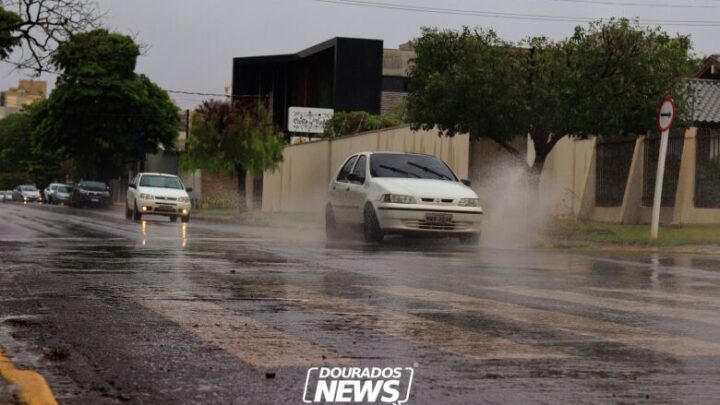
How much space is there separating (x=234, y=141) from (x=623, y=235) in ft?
89.9

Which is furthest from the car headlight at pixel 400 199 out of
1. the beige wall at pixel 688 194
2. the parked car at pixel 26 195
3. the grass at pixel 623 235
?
the parked car at pixel 26 195

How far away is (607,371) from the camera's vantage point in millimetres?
6348

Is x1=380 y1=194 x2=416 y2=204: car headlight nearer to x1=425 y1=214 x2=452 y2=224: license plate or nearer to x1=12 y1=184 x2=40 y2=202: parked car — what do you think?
x1=425 y1=214 x2=452 y2=224: license plate

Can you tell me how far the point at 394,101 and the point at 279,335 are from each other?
227 feet

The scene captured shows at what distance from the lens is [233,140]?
159ft

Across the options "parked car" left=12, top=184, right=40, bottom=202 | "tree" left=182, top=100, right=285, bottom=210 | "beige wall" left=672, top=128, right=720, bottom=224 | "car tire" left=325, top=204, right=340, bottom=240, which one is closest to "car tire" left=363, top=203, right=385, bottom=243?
"car tire" left=325, top=204, right=340, bottom=240

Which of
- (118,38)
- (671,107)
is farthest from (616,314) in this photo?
(118,38)

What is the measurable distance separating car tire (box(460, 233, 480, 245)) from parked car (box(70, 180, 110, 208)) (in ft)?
138

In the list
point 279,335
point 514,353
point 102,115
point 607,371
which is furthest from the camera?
point 102,115

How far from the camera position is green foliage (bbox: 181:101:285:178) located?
1896 inches

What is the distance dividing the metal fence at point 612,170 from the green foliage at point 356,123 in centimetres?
2831

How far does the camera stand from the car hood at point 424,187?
19.2 metres

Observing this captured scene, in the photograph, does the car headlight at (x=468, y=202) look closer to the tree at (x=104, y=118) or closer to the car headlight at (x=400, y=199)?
the car headlight at (x=400, y=199)

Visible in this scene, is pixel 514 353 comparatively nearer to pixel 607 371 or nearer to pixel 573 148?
pixel 607 371
